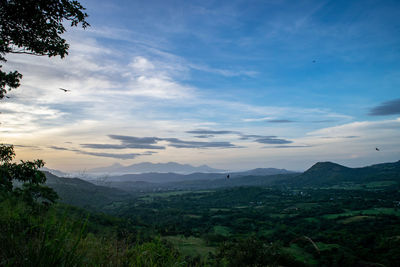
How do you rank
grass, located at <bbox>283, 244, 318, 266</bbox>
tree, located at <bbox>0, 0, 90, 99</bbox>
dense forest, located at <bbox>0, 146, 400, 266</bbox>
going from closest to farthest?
1. dense forest, located at <bbox>0, 146, 400, 266</bbox>
2. tree, located at <bbox>0, 0, 90, 99</bbox>
3. grass, located at <bbox>283, 244, 318, 266</bbox>

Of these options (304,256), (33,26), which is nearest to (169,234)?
(304,256)

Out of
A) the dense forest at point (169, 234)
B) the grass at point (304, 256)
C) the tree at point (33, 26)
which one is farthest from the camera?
the grass at point (304, 256)

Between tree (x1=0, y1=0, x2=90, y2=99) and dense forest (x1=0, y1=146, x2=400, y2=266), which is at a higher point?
tree (x1=0, y1=0, x2=90, y2=99)

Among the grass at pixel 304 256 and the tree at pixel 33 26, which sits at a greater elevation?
the tree at pixel 33 26

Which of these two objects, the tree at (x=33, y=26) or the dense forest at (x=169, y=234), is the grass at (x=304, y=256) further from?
the tree at (x=33, y=26)

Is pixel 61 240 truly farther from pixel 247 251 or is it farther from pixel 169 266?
pixel 247 251

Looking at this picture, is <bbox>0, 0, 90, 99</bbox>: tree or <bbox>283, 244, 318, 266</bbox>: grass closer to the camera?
<bbox>0, 0, 90, 99</bbox>: tree

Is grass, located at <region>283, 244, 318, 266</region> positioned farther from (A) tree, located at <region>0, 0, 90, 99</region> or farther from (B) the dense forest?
(A) tree, located at <region>0, 0, 90, 99</region>

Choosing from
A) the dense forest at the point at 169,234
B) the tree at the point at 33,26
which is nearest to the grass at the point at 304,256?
the dense forest at the point at 169,234

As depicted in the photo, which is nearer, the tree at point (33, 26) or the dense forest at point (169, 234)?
the dense forest at point (169, 234)

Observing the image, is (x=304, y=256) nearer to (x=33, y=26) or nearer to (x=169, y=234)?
(x=169, y=234)

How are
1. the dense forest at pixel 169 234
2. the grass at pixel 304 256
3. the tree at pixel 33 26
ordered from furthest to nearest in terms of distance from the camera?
the grass at pixel 304 256, the tree at pixel 33 26, the dense forest at pixel 169 234

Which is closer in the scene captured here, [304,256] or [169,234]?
[304,256]

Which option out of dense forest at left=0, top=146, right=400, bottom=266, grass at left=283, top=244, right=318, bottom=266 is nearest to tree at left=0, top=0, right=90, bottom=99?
dense forest at left=0, top=146, right=400, bottom=266
